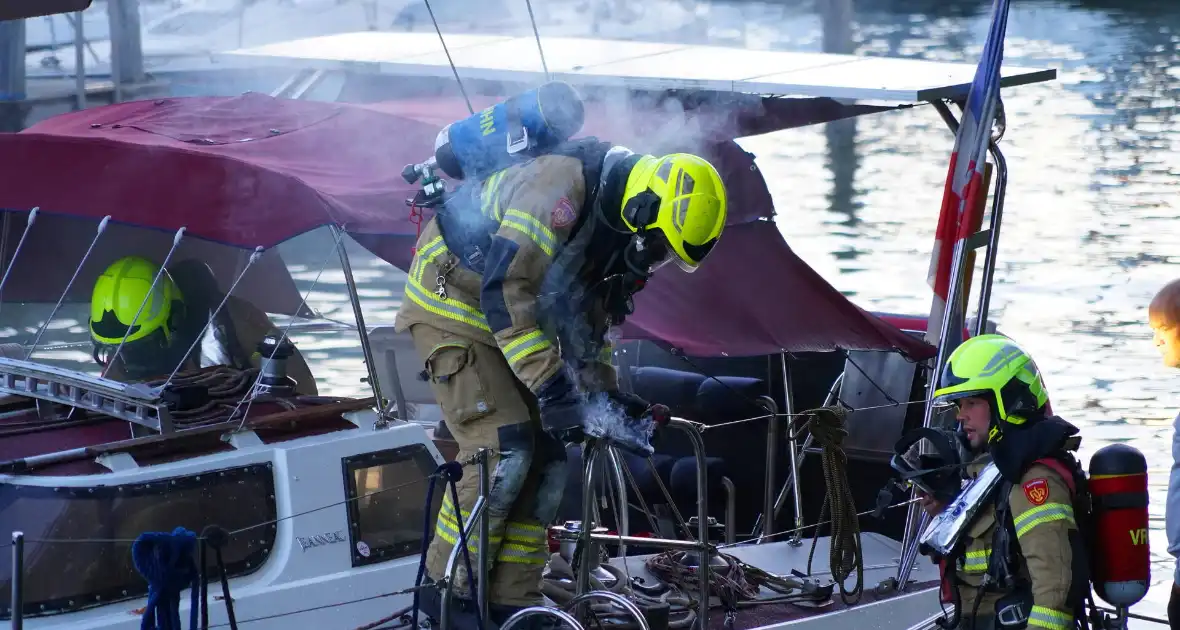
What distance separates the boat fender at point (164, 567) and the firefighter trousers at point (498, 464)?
3.48 feet

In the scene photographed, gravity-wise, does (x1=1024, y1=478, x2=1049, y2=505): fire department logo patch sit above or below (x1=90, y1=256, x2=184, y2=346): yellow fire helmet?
below

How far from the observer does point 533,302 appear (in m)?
4.97

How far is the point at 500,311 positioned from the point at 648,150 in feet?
8.97

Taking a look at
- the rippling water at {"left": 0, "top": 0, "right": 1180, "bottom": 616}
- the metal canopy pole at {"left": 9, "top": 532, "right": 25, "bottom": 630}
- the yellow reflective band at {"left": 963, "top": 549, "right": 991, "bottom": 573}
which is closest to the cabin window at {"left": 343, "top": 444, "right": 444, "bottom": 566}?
the metal canopy pole at {"left": 9, "top": 532, "right": 25, "bottom": 630}

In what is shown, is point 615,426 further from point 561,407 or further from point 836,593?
point 836,593

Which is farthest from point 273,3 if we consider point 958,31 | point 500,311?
point 958,31

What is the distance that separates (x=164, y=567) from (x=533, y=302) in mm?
1422

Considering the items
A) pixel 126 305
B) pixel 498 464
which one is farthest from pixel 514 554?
pixel 126 305

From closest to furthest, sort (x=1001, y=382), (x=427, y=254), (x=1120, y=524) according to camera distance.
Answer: (x=1120, y=524) < (x=1001, y=382) < (x=427, y=254)

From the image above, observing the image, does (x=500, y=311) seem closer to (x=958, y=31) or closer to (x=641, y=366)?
(x=641, y=366)

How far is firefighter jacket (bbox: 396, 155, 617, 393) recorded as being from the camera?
4941 mm

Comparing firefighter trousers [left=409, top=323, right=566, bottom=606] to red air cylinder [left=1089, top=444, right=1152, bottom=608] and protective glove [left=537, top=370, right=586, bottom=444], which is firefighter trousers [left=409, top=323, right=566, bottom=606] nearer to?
protective glove [left=537, top=370, right=586, bottom=444]

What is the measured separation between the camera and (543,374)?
4.92m

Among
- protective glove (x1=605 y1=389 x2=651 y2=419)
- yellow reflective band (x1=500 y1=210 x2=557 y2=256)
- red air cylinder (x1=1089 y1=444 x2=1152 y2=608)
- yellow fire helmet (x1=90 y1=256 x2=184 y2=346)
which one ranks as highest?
yellow reflective band (x1=500 y1=210 x2=557 y2=256)
